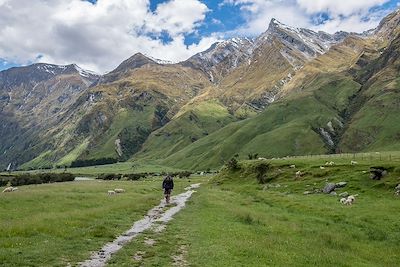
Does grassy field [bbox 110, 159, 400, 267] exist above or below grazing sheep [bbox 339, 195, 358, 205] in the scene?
below

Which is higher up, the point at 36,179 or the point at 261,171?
the point at 261,171

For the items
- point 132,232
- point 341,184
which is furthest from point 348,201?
point 132,232

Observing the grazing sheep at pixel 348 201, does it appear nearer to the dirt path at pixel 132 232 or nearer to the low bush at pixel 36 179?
the dirt path at pixel 132 232

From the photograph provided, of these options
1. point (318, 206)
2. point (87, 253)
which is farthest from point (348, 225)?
point (87, 253)

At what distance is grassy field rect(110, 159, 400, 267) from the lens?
91.4 feet

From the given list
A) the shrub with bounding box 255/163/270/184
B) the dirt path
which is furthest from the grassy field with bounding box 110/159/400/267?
the shrub with bounding box 255/163/270/184

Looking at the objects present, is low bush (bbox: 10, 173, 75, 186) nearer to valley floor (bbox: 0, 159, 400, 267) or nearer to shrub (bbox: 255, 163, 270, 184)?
shrub (bbox: 255, 163, 270, 184)

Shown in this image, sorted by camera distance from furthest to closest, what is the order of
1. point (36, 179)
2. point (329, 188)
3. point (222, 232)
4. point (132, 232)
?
point (36, 179) → point (329, 188) → point (222, 232) → point (132, 232)

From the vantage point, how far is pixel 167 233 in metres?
36.4

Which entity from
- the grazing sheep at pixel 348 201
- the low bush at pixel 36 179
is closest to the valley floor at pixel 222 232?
the grazing sheep at pixel 348 201

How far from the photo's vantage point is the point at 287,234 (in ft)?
132

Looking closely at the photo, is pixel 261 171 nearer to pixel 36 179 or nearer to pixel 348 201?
pixel 348 201

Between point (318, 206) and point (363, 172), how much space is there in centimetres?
2448

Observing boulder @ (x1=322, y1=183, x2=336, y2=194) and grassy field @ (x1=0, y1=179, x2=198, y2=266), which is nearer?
grassy field @ (x1=0, y1=179, x2=198, y2=266)
